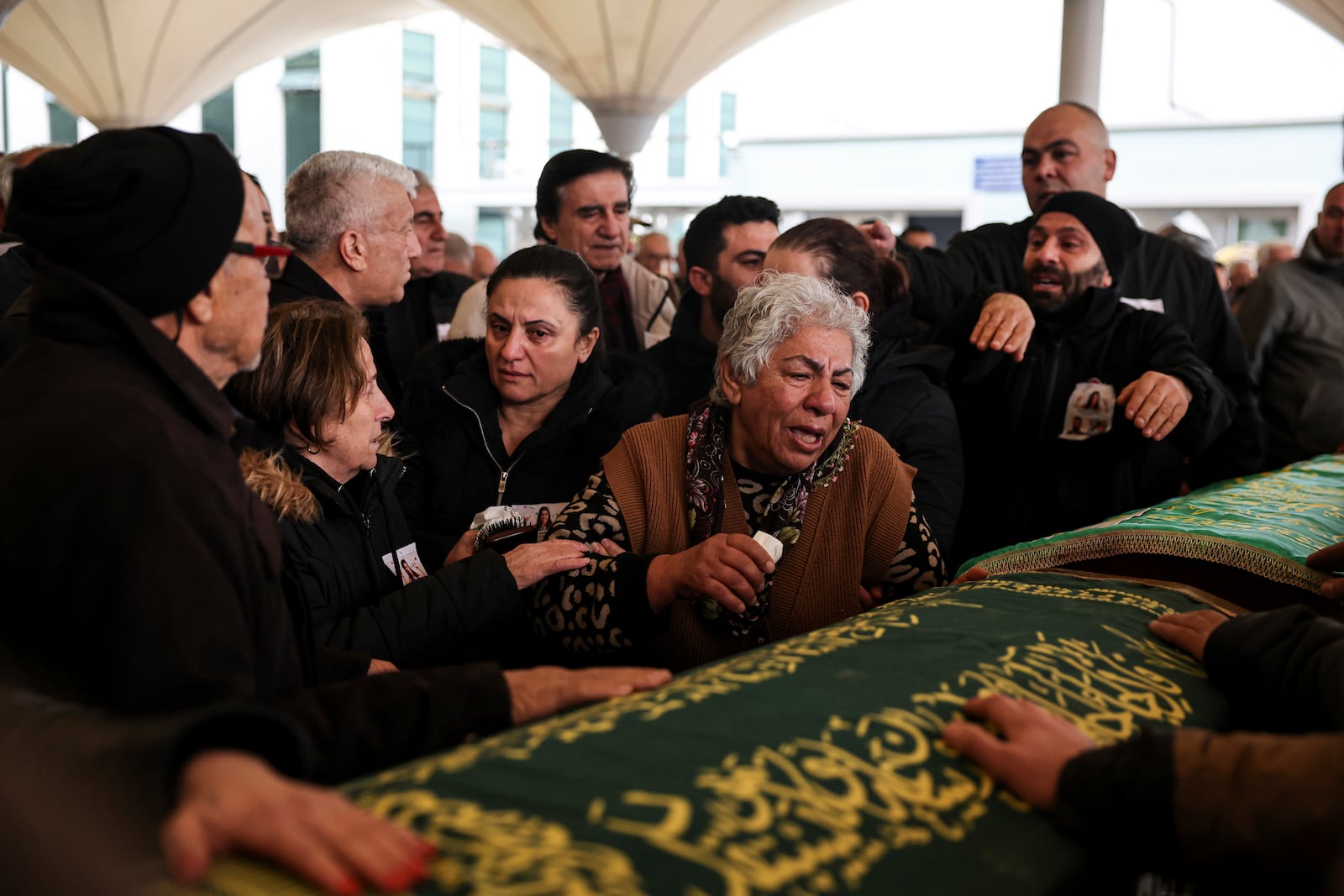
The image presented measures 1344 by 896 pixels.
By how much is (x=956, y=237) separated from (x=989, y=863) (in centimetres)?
399

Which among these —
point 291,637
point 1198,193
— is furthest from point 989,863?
point 1198,193

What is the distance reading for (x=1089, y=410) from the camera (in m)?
3.81

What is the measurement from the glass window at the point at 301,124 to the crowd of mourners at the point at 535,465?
85.4ft

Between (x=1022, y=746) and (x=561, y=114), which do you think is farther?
(x=561, y=114)

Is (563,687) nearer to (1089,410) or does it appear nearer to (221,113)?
(1089,410)

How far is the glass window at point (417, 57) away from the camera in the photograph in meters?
30.5

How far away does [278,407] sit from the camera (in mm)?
2664

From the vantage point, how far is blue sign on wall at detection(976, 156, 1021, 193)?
22.1m

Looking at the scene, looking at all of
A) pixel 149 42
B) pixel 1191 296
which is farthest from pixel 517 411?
pixel 149 42

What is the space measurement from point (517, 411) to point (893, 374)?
3.72 ft

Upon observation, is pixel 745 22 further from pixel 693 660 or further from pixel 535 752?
pixel 535 752

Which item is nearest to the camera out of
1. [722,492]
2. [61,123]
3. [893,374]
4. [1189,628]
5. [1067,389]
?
[1189,628]

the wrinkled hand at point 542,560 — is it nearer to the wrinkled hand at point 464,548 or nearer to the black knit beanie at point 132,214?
the wrinkled hand at point 464,548

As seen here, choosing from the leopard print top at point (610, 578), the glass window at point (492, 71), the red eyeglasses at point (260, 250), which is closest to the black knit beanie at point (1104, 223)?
the leopard print top at point (610, 578)
